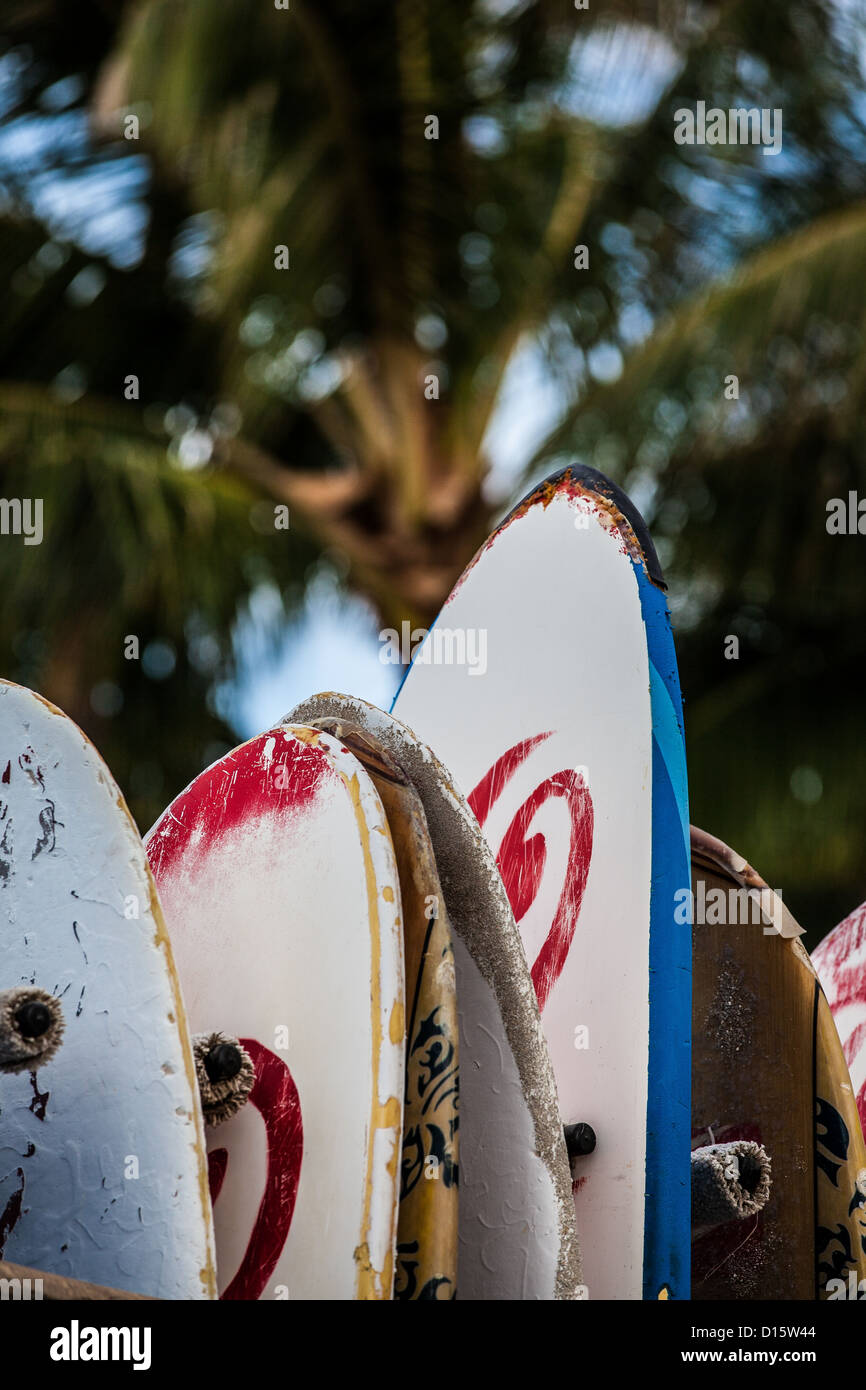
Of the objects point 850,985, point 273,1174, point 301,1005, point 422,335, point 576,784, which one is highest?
point 422,335

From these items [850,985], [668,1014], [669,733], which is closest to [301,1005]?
[668,1014]

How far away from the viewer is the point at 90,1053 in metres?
1.04

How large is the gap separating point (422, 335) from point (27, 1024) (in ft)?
20.3

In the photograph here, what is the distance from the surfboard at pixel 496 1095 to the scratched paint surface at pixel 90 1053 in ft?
0.84

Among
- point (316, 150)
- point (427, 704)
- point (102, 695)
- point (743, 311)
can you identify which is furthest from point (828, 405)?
point (427, 704)

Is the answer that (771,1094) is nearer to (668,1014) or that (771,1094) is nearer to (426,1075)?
(668,1014)

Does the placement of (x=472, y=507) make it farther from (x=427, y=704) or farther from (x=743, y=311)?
(x=427, y=704)

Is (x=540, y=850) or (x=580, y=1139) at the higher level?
(x=540, y=850)

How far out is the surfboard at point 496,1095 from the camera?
114 cm

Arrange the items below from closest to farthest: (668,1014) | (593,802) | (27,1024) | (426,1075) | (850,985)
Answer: (27,1024)
(426,1075)
(668,1014)
(593,802)
(850,985)

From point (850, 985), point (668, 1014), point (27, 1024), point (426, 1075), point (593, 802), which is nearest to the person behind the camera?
point (27, 1024)

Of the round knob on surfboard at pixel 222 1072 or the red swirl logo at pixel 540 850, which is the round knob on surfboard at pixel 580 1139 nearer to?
the red swirl logo at pixel 540 850

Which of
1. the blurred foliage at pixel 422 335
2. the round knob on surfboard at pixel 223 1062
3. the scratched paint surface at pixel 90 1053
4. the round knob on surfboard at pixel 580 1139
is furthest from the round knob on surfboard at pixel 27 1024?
the blurred foliage at pixel 422 335

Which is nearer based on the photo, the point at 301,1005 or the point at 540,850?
the point at 301,1005
